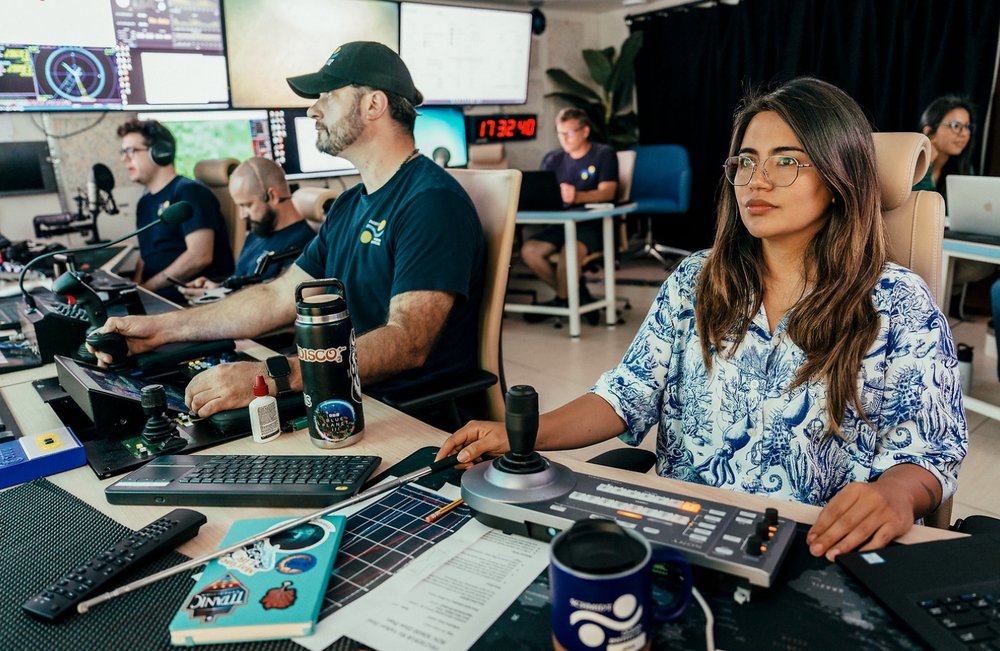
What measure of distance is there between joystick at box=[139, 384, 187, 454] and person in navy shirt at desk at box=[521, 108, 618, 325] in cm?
353

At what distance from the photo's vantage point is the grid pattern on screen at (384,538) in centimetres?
75

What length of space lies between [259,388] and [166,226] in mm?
2707

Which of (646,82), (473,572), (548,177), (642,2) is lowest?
(473,572)

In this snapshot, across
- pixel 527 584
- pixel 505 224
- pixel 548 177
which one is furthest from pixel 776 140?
pixel 548 177

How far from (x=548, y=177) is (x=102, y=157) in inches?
98.6

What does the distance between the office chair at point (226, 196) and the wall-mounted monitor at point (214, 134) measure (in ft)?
1.63

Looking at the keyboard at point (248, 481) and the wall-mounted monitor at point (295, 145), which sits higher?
the wall-mounted monitor at point (295, 145)

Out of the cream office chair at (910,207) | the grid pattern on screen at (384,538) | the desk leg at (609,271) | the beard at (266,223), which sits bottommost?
the desk leg at (609,271)

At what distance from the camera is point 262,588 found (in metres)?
0.73

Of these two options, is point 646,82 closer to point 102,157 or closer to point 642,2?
point 642,2

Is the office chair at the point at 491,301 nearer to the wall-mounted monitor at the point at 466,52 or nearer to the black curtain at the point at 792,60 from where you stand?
the wall-mounted monitor at the point at 466,52

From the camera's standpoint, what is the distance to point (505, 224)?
168 centimetres

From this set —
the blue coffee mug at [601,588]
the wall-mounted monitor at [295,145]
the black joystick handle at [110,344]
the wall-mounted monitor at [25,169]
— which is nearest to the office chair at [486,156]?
the wall-mounted monitor at [295,145]

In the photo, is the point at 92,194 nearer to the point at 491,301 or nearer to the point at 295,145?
the point at 295,145
